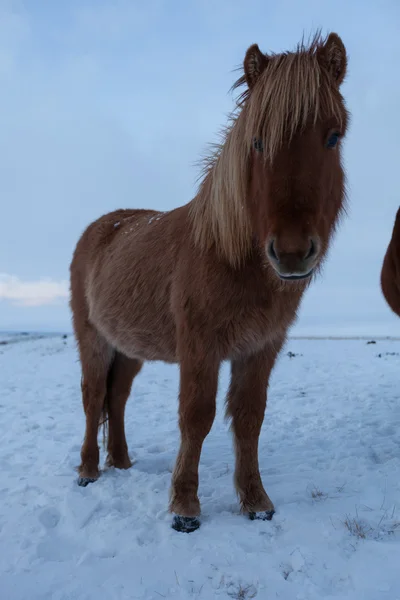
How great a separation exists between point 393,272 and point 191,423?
2170mm

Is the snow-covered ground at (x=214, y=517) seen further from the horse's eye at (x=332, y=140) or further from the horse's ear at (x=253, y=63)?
the horse's ear at (x=253, y=63)

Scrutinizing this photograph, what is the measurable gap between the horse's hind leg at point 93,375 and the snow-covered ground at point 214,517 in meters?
0.45

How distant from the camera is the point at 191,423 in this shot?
324cm

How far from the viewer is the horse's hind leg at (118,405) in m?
4.64

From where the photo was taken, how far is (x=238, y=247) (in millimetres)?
3104

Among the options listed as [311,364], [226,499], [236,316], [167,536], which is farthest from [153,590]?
[311,364]

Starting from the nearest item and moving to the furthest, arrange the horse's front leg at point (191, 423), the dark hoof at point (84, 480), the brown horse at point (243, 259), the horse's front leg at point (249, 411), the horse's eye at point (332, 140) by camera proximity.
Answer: the brown horse at point (243, 259)
the horse's eye at point (332, 140)
the horse's front leg at point (191, 423)
the horse's front leg at point (249, 411)
the dark hoof at point (84, 480)

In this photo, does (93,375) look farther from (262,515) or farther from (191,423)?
(262,515)

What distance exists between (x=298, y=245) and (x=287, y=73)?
1121mm

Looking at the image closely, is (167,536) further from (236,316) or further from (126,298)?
(126,298)

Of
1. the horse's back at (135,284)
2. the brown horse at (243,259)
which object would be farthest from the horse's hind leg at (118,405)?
the horse's back at (135,284)

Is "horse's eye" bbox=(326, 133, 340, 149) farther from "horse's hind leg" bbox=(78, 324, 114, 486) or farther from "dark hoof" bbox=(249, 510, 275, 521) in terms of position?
"horse's hind leg" bbox=(78, 324, 114, 486)

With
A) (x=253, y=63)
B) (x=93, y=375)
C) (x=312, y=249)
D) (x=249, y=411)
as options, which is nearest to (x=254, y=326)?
(x=249, y=411)

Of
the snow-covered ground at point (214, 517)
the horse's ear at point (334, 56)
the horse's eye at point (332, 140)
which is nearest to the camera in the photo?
the snow-covered ground at point (214, 517)
